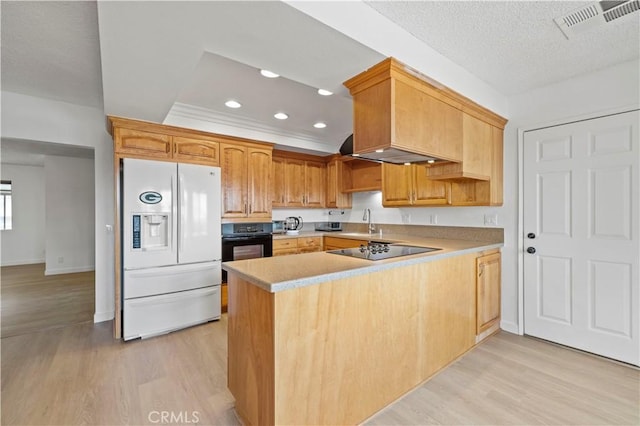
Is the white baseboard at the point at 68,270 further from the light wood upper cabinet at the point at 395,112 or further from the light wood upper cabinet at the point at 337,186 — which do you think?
the light wood upper cabinet at the point at 395,112

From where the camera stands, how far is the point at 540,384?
2146 mm

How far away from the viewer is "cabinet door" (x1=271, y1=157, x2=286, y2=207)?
14.9 feet

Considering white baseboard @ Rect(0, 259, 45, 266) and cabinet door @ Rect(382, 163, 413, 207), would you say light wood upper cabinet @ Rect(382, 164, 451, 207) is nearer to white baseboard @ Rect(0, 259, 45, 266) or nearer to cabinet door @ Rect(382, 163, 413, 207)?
cabinet door @ Rect(382, 163, 413, 207)

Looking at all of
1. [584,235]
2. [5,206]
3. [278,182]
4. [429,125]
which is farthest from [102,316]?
[5,206]

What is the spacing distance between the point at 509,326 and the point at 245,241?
10.3ft

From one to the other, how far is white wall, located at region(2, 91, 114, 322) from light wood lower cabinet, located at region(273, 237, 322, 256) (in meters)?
2.02

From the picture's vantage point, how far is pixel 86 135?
11.0 feet

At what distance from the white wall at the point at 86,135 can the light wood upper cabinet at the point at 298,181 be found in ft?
6.92

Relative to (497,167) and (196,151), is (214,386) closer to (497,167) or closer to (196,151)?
(196,151)

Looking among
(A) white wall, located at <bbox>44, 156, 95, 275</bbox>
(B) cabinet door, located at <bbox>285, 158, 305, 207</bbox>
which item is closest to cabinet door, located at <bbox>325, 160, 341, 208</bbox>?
(B) cabinet door, located at <bbox>285, 158, 305, 207</bbox>

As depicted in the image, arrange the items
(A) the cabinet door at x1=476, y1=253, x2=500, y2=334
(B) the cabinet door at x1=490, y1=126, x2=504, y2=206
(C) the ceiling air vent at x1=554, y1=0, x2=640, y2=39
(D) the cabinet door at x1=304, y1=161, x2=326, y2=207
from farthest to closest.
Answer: (D) the cabinet door at x1=304, y1=161, x2=326, y2=207, (B) the cabinet door at x1=490, y1=126, x2=504, y2=206, (A) the cabinet door at x1=476, y1=253, x2=500, y2=334, (C) the ceiling air vent at x1=554, y1=0, x2=640, y2=39

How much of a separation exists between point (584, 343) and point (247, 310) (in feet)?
9.98

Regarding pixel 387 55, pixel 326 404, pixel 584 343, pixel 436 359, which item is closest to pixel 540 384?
pixel 436 359

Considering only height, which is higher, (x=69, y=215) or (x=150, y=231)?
(x=69, y=215)
